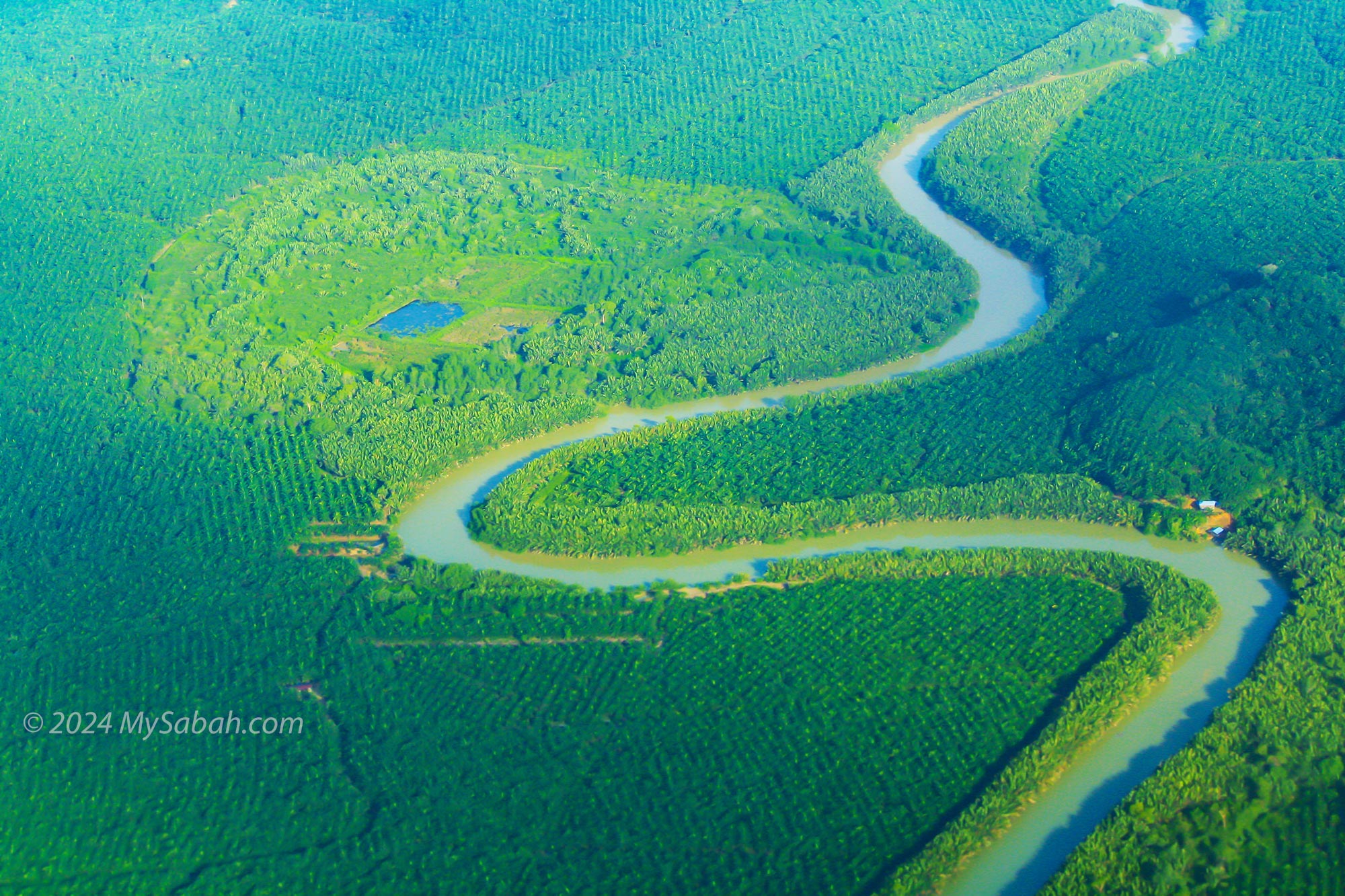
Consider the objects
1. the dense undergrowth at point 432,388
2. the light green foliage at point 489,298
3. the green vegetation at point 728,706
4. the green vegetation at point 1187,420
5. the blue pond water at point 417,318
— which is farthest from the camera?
the blue pond water at point 417,318

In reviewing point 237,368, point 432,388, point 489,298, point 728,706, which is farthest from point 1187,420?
point 237,368

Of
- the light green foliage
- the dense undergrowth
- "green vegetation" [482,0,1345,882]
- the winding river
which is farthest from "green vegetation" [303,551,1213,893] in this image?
the light green foliage

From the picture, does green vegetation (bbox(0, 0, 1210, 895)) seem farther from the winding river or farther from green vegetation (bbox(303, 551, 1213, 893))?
the winding river

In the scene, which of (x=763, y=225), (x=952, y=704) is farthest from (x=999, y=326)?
(x=952, y=704)

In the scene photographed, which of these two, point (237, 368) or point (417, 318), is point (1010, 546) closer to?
point (417, 318)

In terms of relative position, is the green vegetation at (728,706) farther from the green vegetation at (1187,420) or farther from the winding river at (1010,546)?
the green vegetation at (1187,420)

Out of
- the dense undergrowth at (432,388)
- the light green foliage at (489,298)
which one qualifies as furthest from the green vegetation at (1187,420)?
the light green foliage at (489,298)

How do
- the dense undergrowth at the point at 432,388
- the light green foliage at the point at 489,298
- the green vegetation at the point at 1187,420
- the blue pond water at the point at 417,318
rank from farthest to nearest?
the blue pond water at the point at 417,318
the light green foliage at the point at 489,298
the dense undergrowth at the point at 432,388
the green vegetation at the point at 1187,420
